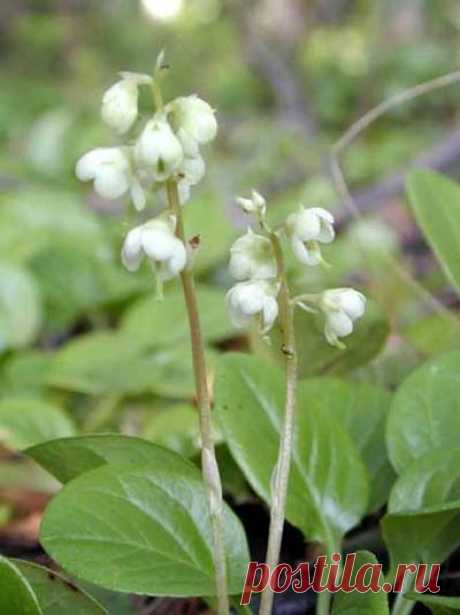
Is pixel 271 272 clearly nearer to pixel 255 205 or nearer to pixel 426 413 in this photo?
pixel 255 205

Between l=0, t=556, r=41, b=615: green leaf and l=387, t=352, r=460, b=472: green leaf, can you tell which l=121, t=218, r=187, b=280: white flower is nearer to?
l=0, t=556, r=41, b=615: green leaf

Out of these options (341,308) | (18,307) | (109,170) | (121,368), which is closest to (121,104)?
(109,170)

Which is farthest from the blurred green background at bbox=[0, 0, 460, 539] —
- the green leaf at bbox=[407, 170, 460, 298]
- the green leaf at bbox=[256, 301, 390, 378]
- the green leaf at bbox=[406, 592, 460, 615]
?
the green leaf at bbox=[406, 592, 460, 615]

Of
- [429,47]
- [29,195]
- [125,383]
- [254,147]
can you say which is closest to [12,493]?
[125,383]

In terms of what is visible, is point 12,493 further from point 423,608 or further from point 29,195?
point 29,195

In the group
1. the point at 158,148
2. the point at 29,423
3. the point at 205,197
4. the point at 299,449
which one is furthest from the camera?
the point at 205,197

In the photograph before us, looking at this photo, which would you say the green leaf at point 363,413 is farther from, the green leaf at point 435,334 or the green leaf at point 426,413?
the green leaf at point 435,334

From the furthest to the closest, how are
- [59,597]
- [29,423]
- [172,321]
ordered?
[172,321] < [29,423] < [59,597]
